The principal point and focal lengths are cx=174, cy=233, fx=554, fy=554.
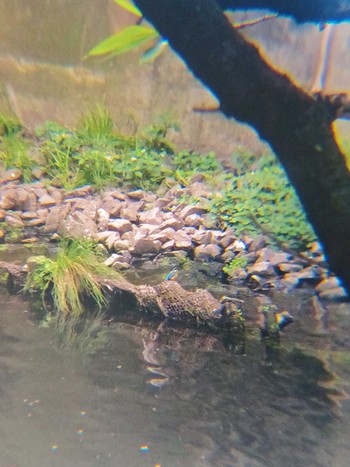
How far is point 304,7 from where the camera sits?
1.67 m

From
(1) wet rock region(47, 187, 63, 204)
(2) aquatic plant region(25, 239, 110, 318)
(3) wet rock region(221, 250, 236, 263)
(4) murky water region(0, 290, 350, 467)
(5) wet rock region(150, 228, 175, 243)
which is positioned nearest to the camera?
(4) murky water region(0, 290, 350, 467)

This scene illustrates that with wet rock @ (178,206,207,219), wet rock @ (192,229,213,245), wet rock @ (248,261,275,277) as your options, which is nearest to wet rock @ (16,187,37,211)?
wet rock @ (178,206,207,219)

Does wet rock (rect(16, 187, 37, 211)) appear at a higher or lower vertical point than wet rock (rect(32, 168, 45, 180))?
lower

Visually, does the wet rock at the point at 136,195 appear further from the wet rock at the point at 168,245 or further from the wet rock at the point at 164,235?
the wet rock at the point at 168,245

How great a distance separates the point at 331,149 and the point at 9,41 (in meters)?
5.96

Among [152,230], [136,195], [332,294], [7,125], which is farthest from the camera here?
[7,125]

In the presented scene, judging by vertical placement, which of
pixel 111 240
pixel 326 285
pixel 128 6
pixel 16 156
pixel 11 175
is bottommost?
pixel 128 6

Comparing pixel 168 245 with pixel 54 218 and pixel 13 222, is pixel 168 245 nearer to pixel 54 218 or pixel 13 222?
pixel 54 218

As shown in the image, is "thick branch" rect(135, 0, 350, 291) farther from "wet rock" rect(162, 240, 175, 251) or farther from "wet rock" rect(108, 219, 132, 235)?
"wet rock" rect(108, 219, 132, 235)

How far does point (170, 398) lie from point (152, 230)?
7.69ft

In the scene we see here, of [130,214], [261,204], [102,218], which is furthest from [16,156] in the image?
[261,204]

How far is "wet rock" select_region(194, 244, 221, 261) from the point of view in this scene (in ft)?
15.0

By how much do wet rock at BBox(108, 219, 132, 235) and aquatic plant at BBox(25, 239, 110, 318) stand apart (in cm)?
84

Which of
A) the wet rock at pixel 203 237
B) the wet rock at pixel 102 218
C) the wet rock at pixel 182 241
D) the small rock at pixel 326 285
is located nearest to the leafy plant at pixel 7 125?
the wet rock at pixel 102 218
